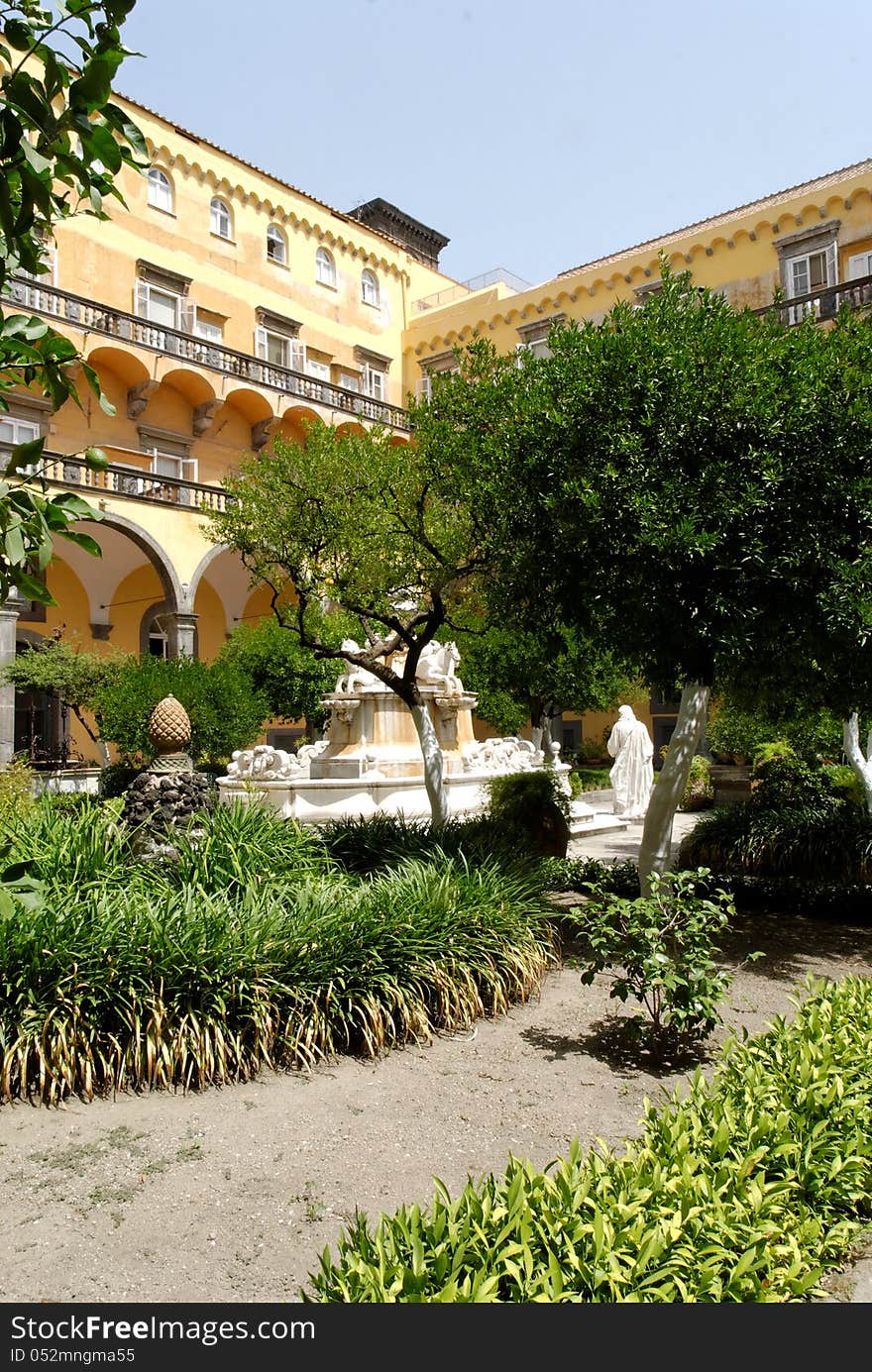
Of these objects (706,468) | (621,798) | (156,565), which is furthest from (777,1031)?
(156,565)

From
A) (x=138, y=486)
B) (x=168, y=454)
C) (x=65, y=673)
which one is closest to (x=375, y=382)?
(x=168, y=454)

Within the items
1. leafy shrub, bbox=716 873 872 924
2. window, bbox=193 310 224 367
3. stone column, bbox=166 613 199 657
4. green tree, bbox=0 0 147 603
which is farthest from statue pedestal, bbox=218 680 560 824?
window, bbox=193 310 224 367

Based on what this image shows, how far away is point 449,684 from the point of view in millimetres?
15109

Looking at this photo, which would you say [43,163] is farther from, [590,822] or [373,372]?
[373,372]

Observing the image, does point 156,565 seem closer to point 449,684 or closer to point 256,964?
point 449,684

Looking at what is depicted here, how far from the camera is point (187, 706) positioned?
20.0 metres

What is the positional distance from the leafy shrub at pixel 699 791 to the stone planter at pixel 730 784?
384 millimetres

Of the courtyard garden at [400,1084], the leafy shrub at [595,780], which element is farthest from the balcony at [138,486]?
the courtyard garden at [400,1084]

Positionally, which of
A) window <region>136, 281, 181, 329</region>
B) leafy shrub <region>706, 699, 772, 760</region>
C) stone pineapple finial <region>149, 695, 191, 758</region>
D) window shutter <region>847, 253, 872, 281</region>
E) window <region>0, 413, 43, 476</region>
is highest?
window <region>136, 281, 181, 329</region>

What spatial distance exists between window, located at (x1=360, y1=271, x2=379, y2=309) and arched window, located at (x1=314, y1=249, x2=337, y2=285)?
1.39 metres

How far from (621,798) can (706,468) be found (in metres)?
12.1

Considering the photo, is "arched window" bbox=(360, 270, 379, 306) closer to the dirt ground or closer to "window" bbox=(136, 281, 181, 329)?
"window" bbox=(136, 281, 181, 329)

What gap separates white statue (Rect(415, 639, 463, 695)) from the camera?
15.0 metres

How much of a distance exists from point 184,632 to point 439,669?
12295mm
